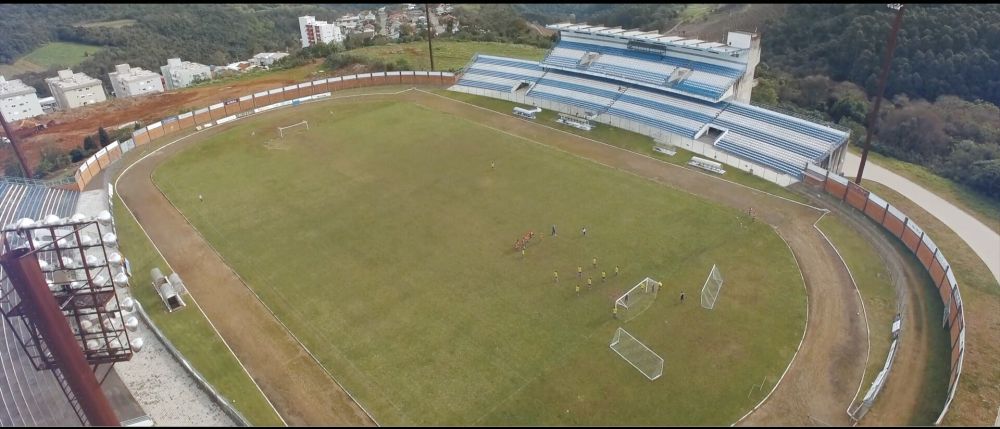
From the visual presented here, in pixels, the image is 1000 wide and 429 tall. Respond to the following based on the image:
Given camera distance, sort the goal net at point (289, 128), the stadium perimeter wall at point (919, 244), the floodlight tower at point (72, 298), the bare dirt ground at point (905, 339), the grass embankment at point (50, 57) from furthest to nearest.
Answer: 1. the grass embankment at point (50, 57)
2. the goal net at point (289, 128)
3. the stadium perimeter wall at point (919, 244)
4. the bare dirt ground at point (905, 339)
5. the floodlight tower at point (72, 298)

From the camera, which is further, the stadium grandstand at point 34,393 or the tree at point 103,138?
the tree at point 103,138

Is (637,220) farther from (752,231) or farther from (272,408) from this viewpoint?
(272,408)

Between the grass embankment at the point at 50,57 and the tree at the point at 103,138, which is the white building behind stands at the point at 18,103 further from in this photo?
the tree at the point at 103,138

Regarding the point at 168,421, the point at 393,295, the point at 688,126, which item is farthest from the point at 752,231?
the point at 168,421


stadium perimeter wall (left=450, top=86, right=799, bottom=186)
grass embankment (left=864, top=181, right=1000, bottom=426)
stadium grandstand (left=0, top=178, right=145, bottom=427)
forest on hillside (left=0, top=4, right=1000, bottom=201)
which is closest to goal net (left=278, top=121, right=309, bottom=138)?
stadium perimeter wall (left=450, top=86, right=799, bottom=186)

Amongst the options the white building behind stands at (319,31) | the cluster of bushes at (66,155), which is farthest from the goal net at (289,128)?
the white building behind stands at (319,31)

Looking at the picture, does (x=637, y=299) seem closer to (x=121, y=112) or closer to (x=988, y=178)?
(x=988, y=178)

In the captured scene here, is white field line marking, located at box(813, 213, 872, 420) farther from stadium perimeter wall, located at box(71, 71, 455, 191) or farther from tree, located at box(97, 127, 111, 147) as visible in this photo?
tree, located at box(97, 127, 111, 147)
